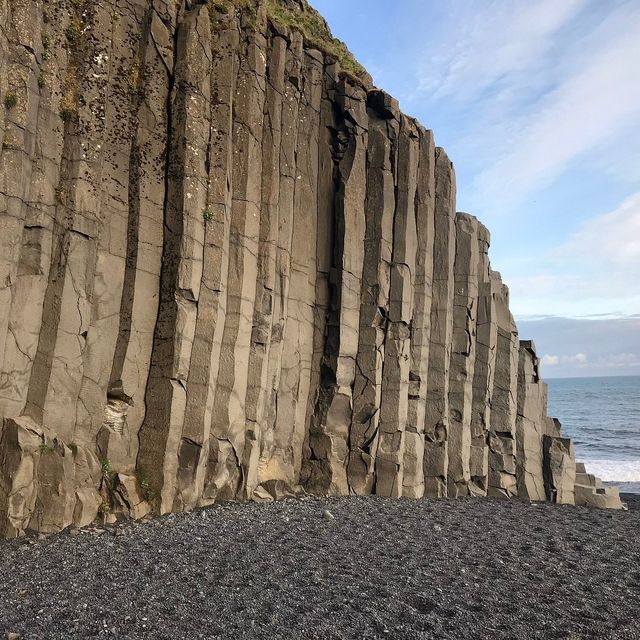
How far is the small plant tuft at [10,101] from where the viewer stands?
841 cm

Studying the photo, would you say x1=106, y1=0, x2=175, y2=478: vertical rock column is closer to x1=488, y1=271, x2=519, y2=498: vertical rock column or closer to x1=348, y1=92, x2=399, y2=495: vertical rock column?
x1=348, y1=92, x2=399, y2=495: vertical rock column

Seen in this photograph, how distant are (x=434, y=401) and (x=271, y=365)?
4.30 m

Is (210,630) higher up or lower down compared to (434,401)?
lower down

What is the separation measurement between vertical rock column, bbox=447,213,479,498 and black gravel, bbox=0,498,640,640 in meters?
3.70

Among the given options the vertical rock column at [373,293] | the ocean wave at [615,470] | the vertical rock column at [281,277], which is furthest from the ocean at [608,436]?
the vertical rock column at [281,277]

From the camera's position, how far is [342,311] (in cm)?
1261

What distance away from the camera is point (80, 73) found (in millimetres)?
9672

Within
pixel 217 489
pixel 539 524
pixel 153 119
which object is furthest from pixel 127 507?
pixel 539 524

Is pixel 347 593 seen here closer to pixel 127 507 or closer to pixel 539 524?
pixel 127 507

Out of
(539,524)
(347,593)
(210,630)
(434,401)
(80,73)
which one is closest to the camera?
(210,630)

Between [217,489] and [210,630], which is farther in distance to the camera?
[217,489]

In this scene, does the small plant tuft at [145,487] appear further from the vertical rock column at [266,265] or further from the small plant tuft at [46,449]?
the vertical rock column at [266,265]

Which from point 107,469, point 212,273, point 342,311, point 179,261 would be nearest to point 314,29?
point 342,311

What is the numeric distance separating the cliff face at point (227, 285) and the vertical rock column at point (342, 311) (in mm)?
47
